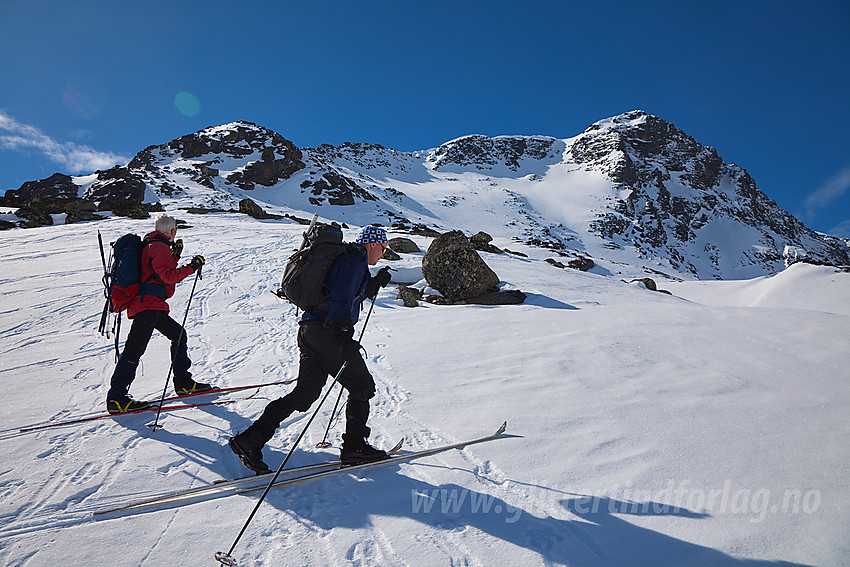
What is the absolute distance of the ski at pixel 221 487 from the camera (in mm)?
2373

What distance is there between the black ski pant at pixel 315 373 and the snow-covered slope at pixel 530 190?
1007 inches

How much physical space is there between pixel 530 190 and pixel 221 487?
106m

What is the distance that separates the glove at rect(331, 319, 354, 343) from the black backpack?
9.8 inches

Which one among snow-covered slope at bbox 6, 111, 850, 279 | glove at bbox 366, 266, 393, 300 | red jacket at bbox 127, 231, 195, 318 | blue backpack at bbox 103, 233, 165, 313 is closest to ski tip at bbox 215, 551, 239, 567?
glove at bbox 366, 266, 393, 300

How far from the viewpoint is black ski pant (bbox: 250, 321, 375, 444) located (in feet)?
8.91

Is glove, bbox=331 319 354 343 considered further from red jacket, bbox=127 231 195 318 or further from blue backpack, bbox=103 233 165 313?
blue backpack, bbox=103 233 165 313

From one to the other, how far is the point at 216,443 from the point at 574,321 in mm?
5916

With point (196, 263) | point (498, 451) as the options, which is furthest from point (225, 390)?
point (498, 451)

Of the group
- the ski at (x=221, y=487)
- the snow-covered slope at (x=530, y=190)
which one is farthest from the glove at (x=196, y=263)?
the snow-covered slope at (x=530, y=190)

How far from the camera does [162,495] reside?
2.51 meters

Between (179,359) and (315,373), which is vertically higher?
(315,373)

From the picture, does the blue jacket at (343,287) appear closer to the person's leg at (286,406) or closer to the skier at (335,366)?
the skier at (335,366)

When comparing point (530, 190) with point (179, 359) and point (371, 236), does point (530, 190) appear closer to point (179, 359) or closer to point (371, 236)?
point (179, 359)

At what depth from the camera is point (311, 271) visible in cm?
266
